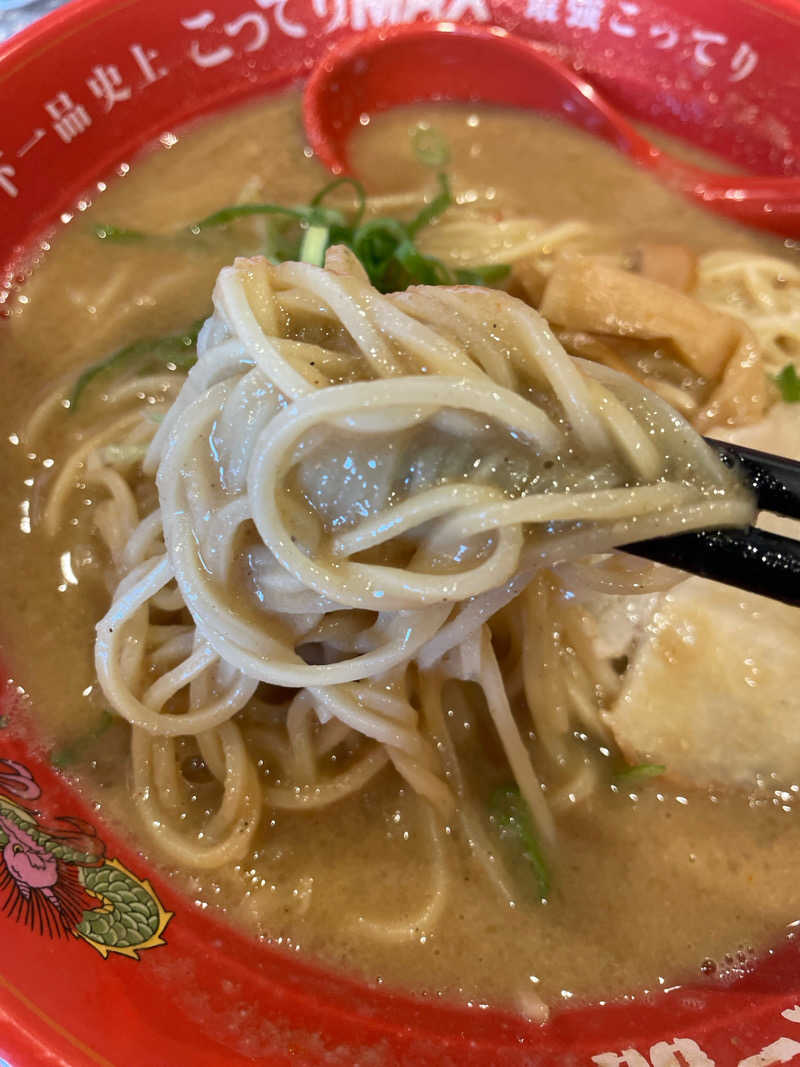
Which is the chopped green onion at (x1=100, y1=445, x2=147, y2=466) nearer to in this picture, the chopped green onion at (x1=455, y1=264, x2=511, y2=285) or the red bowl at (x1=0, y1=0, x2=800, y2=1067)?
the red bowl at (x1=0, y1=0, x2=800, y2=1067)

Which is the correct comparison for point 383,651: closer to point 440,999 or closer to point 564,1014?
point 440,999

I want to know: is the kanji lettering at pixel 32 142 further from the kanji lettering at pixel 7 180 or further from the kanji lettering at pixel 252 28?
the kanji lettering at pixel 252 28

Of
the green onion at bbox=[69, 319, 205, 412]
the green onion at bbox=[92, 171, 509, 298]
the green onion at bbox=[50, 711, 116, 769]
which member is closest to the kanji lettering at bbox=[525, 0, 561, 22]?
the green onion at bbox=[92, 171, 509, 298]

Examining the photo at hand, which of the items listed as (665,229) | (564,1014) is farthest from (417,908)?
(665,229)

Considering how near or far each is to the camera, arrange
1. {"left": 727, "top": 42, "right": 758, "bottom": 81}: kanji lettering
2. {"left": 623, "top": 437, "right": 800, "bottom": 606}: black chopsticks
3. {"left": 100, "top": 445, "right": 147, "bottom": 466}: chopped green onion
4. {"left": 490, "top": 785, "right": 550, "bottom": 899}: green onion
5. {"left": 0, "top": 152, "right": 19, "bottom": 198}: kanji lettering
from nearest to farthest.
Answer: {"left": 623, "top": 437, "right": 800, "bottom": 606}: black chopsticks, {"left": 490, "top": 785, "right": 550, "bottom": 899}: green onion, {"left": 100, "top": 445, "right": 147, "bottom": 466}: chopped green onion, {"left": 0, "top": 152, "right": 19, "bottom": 198}: kanji lettering, {"left": 727, "top": 42, "right": 758, "bottom": 81}: kanji lettering

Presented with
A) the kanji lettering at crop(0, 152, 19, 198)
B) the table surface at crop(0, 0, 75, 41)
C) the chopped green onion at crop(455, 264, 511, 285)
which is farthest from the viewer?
the table surface at crop(0, 0, 75, 41)

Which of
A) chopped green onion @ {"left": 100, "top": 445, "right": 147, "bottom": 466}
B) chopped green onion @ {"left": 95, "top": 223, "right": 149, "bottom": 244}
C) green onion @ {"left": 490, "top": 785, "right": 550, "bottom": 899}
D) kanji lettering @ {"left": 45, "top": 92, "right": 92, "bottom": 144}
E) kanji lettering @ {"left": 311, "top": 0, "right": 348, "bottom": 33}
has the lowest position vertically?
green onion @ {"left": 490, "top": 785, "right": 550, "bottom": 899}

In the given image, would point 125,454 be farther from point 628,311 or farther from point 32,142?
point 628,311
